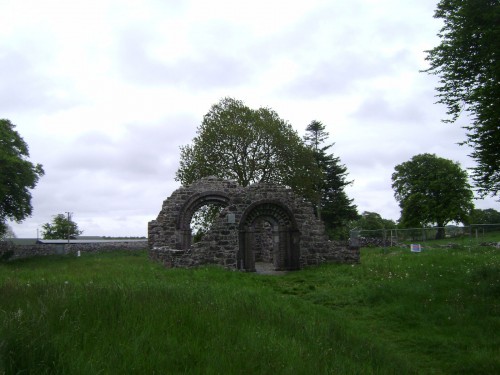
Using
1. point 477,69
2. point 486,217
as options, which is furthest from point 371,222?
point 477,69

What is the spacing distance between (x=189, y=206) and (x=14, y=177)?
15.0 metres

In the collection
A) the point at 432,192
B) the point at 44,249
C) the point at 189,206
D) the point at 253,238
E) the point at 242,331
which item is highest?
the point at 432,192

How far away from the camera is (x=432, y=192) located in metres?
46.7

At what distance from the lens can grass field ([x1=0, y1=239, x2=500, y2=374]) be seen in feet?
13.1

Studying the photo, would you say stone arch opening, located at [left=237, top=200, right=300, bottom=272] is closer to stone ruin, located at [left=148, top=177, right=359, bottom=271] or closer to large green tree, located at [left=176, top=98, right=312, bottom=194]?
stone ruin, located at [left=148, top=177, right=359, bottom=271]

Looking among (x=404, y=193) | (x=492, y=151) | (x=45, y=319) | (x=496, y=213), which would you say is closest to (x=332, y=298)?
(x=492, y=151)

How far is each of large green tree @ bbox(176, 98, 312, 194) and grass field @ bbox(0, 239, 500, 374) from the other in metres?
21.7

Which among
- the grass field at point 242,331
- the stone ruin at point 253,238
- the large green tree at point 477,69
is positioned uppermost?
the large green tree at point 477,69

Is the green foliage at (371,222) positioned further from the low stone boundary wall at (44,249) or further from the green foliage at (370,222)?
A: the low stone boundary wall at (44,249)

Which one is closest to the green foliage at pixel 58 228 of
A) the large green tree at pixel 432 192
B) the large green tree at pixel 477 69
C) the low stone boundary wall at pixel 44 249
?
the low stone boundary wall at pixel 44 249

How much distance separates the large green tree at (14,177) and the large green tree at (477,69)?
27401mm

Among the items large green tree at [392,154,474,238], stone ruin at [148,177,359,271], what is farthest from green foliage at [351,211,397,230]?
stone ruin at [148,177,359,271]

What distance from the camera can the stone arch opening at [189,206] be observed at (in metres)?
22.9

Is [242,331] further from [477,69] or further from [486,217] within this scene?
[486,217]
